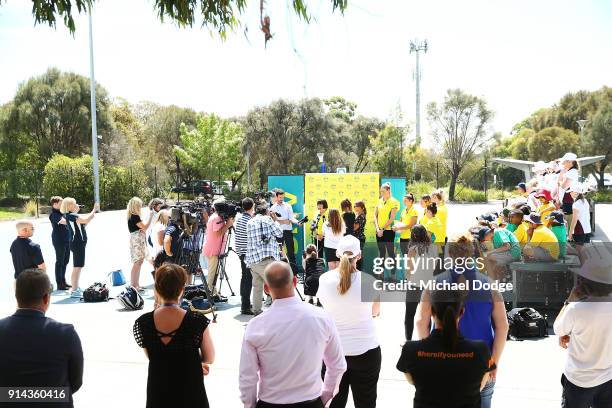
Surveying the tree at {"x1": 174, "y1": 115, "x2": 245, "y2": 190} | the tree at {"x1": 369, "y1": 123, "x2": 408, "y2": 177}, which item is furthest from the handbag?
the tree at {"x1": 174, "y1": 115, "x2": 245, "y2": 190}

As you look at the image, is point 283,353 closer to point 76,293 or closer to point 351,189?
point 76,293

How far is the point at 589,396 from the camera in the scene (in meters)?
3.39

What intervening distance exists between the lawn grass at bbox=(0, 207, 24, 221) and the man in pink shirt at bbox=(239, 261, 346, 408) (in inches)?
1182

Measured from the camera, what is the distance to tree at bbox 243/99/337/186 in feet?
137

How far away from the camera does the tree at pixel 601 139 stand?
4306 centimetres

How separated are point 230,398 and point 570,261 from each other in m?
5.01

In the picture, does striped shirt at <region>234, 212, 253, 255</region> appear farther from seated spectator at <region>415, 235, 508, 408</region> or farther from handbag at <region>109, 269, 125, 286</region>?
seated spectator at <region>415, 235, 508, 408</region>

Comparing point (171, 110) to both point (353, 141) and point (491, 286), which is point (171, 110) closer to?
point (353, 141)

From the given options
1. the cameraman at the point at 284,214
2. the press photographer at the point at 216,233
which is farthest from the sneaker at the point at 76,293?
the cameraman at the point at 284,214

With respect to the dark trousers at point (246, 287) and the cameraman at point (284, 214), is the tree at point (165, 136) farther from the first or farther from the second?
the dark trousers at point (246, 287)

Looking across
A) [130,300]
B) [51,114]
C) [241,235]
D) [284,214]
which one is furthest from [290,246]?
[51,114]

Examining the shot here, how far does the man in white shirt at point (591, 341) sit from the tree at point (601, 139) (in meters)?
43.9

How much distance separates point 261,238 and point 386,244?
11.4 ft

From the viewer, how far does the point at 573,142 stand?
154ft
